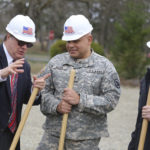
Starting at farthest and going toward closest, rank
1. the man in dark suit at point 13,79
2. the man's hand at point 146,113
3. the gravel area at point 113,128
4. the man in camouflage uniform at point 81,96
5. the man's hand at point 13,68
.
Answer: the gravel area at point 113,128, the man in camouflage uniform at point 81,96, the man in dark suit at point 13,79, the man's hand at point 146,113, the man's hand at point 13,68

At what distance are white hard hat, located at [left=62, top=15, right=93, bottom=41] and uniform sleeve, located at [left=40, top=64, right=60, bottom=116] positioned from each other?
38 centimetres

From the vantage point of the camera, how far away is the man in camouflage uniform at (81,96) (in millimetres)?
3193

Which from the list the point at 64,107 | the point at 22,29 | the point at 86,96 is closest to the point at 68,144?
the point at 64,107

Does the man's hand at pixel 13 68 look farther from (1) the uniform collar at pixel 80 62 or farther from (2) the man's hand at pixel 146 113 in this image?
(2) the man's hand at pixel 146 113

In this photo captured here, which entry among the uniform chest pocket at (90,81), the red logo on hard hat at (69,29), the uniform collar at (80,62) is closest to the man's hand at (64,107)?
the uniform chest pocket at (90,81)

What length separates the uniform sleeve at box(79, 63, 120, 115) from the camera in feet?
10.4

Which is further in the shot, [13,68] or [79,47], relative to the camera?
[79,47]

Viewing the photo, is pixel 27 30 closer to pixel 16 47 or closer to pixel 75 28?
pixel 16 47

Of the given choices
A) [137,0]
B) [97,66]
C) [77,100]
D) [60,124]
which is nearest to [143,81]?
[97,66]

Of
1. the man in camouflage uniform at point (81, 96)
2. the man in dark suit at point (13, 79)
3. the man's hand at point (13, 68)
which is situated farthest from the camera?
the man in camouflage uniform at point (81, 96)

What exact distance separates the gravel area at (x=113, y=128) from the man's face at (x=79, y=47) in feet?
11.4

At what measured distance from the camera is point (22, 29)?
122 inches

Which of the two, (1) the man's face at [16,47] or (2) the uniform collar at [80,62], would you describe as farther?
(2) the uniform collar at [80,62]

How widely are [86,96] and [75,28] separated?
628 mm
